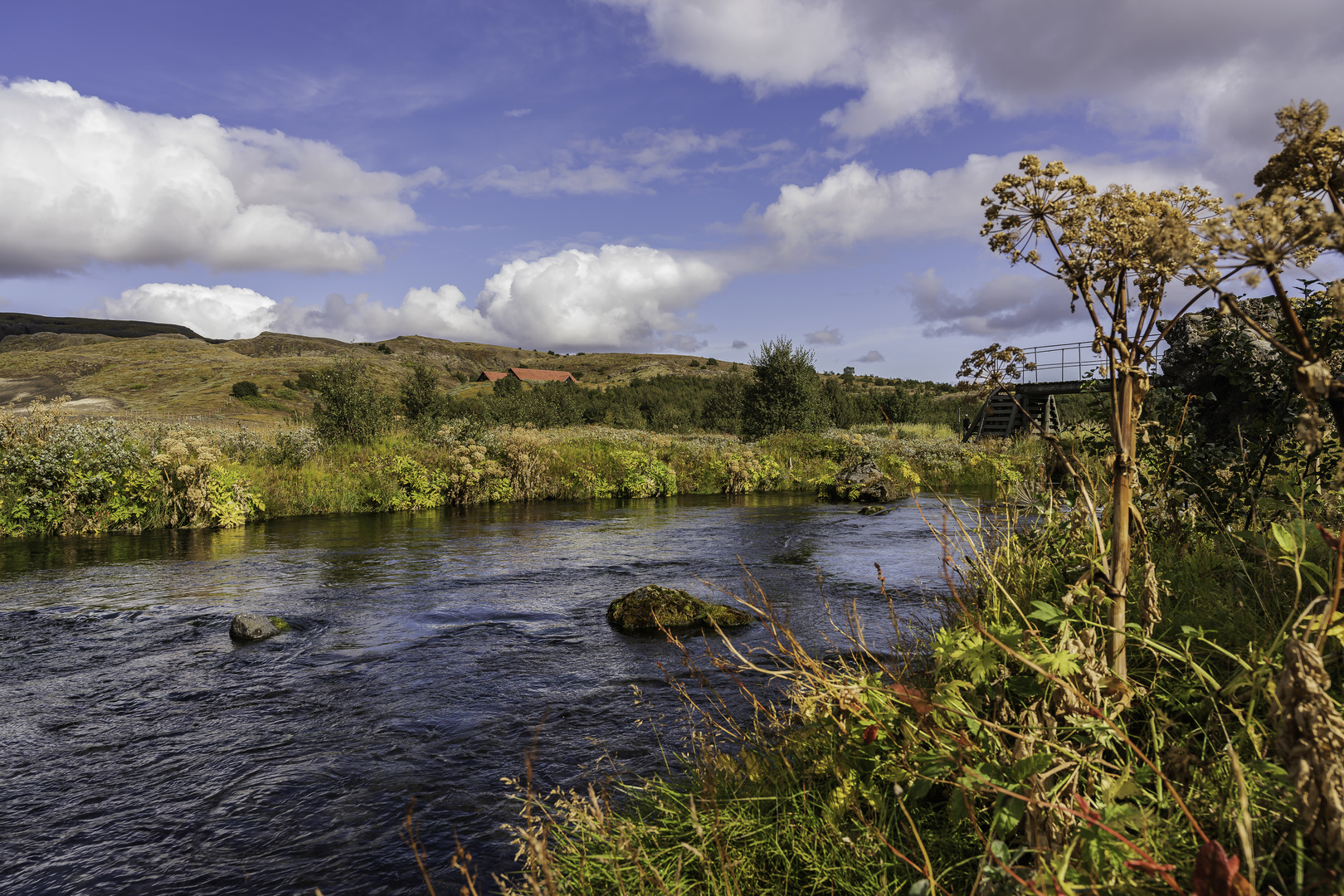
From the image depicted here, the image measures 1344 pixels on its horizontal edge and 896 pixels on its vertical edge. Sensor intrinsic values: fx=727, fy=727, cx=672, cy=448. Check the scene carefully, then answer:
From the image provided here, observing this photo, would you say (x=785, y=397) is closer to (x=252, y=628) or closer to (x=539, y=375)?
(x=252, y=628)

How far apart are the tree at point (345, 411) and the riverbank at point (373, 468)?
47 centimetres

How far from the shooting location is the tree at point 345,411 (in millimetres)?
19359

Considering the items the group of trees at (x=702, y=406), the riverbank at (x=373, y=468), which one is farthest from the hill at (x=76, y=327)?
the riverbank at (x=373, y=468)

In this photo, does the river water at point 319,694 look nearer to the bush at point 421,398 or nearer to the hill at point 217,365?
the bush at point 421,398

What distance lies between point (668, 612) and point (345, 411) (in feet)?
51.4

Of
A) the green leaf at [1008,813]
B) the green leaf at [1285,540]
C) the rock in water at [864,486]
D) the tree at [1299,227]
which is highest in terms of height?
the tree at [1299,227]

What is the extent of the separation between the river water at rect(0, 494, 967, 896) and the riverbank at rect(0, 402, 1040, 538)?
1706 mm

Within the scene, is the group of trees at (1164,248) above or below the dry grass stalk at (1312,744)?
above

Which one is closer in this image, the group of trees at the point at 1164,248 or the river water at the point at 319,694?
the group of trees at the point at 1164,248

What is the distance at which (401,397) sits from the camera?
2409 centimetres

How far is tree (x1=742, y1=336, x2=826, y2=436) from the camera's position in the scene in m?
27.1

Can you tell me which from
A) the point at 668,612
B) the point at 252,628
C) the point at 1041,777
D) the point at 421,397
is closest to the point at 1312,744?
the point at 1041,777

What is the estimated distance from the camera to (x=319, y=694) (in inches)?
213

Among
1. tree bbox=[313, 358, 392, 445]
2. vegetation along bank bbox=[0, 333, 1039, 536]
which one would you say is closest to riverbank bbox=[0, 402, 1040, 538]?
vegetation along bank bbox=[0, 333, 1039, 536]
